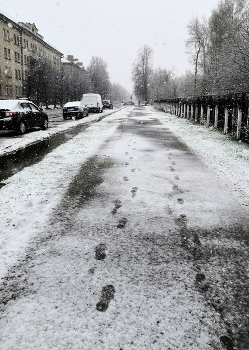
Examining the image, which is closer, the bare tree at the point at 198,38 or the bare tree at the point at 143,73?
the bare tree at the point at 198,38

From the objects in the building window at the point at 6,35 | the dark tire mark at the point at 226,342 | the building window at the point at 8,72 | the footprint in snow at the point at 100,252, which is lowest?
the dark tire mark at the point at 226,342

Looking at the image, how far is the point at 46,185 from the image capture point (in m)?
5.14

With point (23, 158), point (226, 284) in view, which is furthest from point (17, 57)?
point (226, 284)

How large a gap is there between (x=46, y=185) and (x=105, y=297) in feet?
10.5

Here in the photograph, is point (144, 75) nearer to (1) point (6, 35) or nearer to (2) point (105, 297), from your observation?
(1) point (6, 35)

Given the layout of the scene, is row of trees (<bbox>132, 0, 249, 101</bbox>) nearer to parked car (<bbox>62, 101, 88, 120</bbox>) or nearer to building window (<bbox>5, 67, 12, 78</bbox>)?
parked car (<bbox>62, 101, 88, 120</bbox>)

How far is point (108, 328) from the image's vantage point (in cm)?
192

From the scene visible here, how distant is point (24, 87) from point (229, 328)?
39902 millimetres

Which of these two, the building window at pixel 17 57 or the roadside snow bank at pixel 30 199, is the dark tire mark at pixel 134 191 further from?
the building window at pixel 17 57

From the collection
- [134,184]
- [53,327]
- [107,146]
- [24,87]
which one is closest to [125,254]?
[53,327]

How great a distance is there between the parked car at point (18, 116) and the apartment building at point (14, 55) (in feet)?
85.1

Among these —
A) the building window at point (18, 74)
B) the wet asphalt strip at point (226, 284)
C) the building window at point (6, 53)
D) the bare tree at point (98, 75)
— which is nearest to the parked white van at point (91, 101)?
the building window at point (6, 53)

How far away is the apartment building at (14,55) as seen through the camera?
41.3m

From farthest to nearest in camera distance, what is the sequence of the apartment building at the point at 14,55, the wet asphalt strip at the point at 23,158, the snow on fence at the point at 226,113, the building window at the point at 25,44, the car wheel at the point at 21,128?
the building window at the point at 25,44
the apartment building at the point at 14,55
the car wheel at the point at 21,128
the snow on fence at the point at 226,113
the wet asphalt strip at the point at 23,158
